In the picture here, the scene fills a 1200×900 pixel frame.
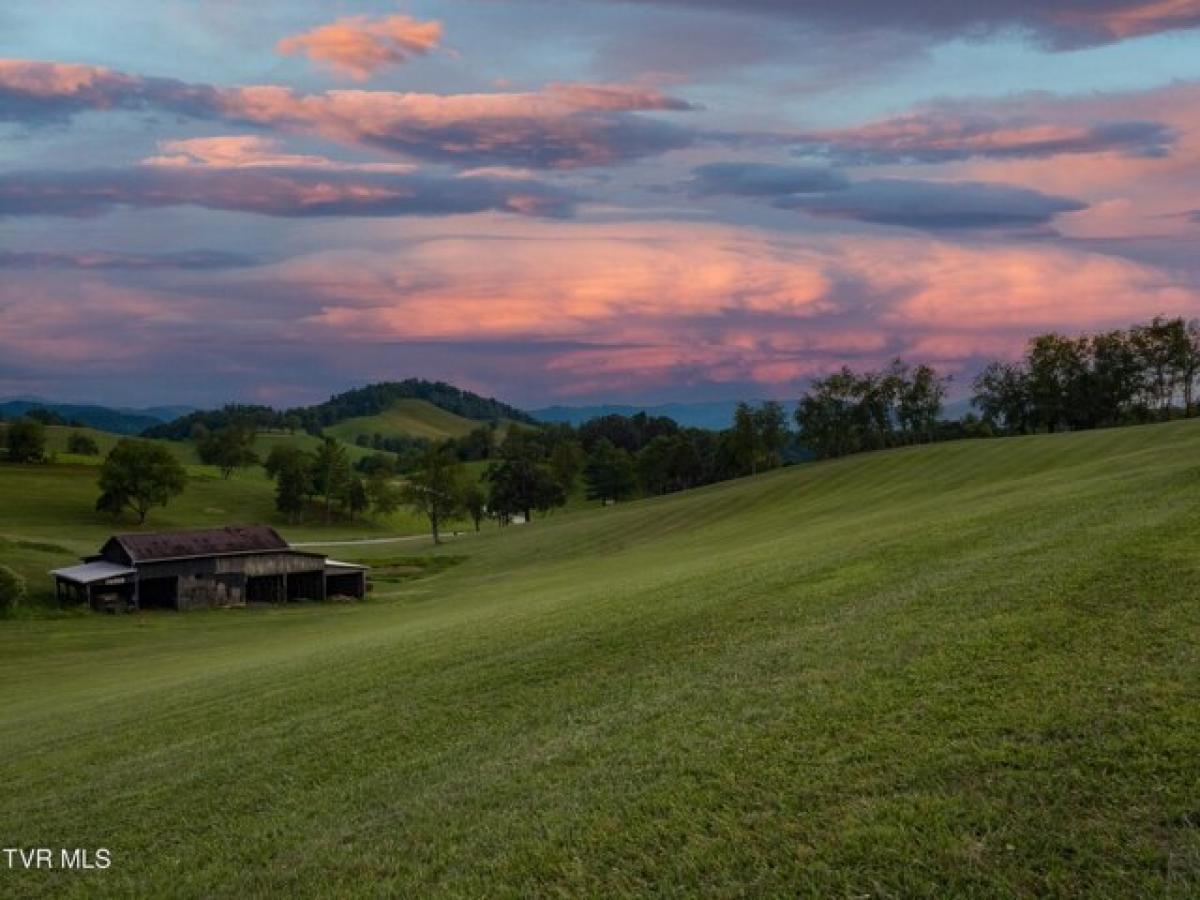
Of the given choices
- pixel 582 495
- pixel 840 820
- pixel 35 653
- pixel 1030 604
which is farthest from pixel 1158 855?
pixel 582 495

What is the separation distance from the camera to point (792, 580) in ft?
69.2

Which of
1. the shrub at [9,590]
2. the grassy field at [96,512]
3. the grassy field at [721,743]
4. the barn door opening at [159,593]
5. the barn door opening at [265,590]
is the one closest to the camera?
the grassy field at [721,743]

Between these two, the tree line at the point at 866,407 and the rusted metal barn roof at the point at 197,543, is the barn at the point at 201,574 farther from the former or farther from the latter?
the tree line at the point at 866,407

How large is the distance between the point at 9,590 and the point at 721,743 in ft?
166

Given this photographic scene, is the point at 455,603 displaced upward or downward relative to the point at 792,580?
downward

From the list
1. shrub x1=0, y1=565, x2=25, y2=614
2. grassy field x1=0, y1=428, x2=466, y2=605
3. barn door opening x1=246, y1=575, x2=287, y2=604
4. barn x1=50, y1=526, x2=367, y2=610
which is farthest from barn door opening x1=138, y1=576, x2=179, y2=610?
grassy field x1=0, y1=428, x2=466, y2=605

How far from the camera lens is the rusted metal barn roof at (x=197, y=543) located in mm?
58875

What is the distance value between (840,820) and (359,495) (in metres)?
137

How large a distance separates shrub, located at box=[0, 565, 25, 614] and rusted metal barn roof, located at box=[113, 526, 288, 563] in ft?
28.0

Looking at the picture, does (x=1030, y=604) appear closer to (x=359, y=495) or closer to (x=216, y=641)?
(x=216, y=641)

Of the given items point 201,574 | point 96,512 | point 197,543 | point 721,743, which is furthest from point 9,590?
point 96,512

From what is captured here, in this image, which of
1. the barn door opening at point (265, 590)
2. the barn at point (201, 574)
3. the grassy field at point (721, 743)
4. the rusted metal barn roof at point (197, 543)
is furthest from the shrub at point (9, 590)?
the grassy field at point (721, 743)

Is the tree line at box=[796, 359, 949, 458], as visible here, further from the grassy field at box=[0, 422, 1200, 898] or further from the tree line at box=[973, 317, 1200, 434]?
the grassy field at box=[0, 422, 1200, 898]

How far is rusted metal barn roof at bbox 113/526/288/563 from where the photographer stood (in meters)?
58.9
